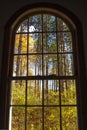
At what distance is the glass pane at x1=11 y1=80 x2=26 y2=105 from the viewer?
356cm

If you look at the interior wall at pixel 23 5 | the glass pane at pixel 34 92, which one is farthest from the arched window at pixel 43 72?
the interior wall at pixel 23 5

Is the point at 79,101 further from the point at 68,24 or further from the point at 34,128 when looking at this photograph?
the point at 68,24

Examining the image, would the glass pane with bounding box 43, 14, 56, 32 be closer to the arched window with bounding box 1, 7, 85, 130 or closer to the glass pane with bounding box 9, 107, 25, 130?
the arched window with bounding box 1, 7, 85, 130

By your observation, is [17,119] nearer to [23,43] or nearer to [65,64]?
[65,64]

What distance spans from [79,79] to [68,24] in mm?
971

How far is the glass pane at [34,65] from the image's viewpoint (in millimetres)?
3701

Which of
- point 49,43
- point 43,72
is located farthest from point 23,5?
point 43,72

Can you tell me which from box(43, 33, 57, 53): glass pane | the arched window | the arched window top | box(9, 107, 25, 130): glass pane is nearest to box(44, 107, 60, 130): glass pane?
the arched window
